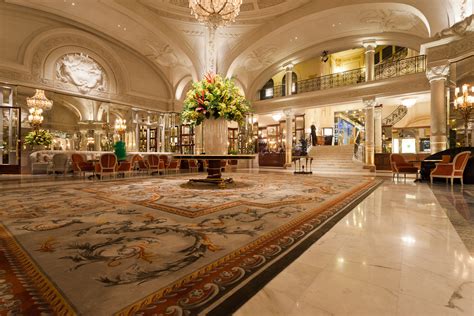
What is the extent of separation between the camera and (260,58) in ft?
47.8

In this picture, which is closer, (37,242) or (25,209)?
(37,242)

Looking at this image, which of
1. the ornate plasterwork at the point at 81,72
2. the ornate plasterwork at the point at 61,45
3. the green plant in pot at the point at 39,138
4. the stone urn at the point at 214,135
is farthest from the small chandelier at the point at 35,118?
the stone urn at the point at 214,135

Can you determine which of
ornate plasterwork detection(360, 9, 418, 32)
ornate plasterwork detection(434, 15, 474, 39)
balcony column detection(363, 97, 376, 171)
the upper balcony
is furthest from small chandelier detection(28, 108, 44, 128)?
ornate plasterwork detection(434, 15, 474, 39)

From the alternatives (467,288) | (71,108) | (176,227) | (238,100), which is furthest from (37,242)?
(71,108)

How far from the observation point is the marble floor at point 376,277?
42.0 inches

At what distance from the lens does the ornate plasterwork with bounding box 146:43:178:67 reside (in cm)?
1265

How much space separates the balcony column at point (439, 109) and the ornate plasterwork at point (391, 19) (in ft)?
10.5

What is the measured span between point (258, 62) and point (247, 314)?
15578mm

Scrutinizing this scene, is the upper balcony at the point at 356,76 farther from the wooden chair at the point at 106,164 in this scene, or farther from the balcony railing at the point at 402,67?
the wooden chair at the point at 106,164

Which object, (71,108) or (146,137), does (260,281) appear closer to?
(71,108)

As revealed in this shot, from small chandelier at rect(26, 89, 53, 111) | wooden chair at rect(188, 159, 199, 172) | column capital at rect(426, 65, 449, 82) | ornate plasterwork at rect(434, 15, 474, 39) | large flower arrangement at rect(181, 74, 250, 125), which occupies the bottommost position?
wooden chair at rect(188, 159, 199, 172)

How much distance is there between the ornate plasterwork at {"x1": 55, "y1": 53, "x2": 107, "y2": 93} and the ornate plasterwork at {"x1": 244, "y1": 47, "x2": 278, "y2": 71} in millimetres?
8020

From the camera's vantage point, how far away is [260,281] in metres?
1.27

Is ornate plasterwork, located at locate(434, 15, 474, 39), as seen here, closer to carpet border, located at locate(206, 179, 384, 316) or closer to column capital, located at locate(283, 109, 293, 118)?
column capital, located at locate(283, 109, 293, 118)
